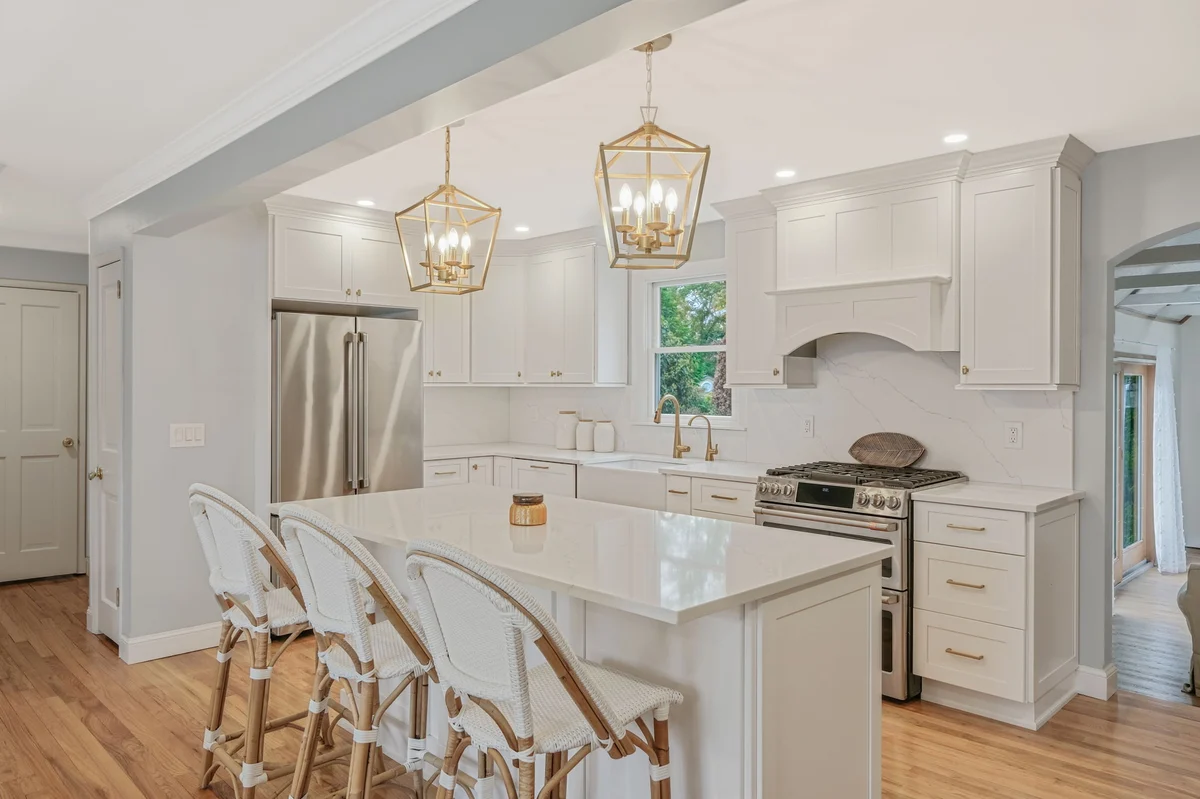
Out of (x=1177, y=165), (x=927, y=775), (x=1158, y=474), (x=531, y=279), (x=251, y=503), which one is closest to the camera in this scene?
(x=927, y=775)

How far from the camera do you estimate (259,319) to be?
453cm

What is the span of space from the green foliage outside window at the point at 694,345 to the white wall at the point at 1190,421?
537cm

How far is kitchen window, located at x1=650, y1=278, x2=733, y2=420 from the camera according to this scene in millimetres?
5297

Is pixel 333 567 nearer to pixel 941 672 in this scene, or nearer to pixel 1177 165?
pixel 941 672

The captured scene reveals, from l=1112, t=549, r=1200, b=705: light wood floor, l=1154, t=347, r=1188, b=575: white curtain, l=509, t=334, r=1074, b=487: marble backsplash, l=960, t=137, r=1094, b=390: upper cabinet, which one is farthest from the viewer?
l=1154, t=347, r=1188, b=575: white curtain

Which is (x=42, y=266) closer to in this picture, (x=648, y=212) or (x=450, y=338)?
(x=450, y=338)

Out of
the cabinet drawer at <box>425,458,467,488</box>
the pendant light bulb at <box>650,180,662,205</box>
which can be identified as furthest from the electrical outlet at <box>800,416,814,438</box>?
the pendant light bulb at <box>650,180,662,205</box>

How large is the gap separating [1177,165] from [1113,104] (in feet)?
2.33

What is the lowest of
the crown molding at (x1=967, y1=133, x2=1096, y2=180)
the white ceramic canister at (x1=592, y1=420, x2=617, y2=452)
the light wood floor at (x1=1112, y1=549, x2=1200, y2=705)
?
the light wood floor at (x1=1112, y1=549, x2=1200, y2=705)

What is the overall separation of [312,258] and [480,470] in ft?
5.74

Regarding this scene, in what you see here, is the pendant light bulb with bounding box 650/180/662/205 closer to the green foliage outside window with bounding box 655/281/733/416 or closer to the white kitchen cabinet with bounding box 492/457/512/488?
the green foliage outside window with bounding box 655/281/733/416

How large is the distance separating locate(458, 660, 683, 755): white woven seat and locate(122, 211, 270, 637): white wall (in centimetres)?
305

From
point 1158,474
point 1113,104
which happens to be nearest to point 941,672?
point 1113,104

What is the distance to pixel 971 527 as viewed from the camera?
3.46 m
